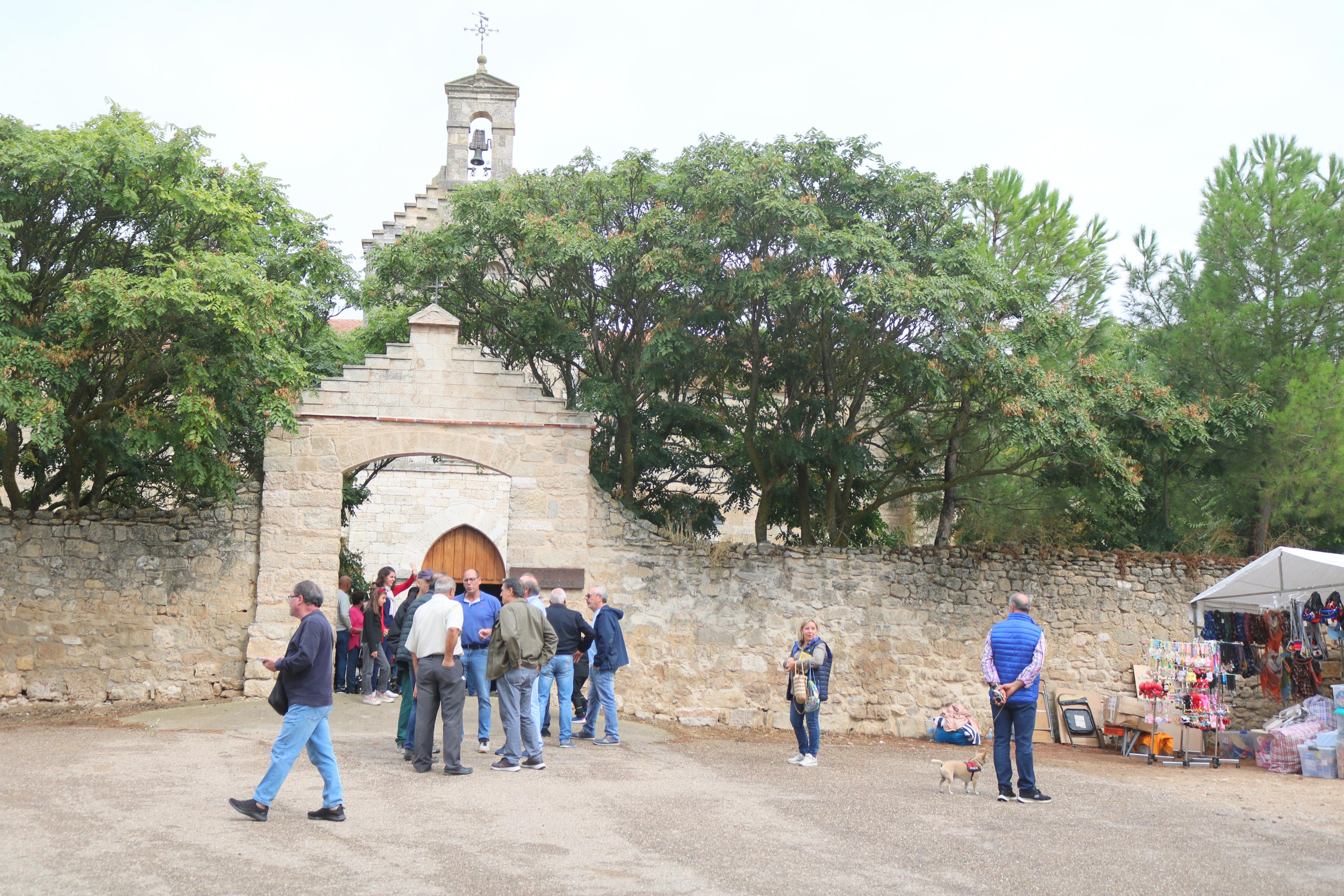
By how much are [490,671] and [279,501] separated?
17.5 feet

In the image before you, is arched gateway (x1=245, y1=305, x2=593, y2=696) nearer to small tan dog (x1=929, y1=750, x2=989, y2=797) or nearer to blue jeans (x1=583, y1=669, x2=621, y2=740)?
blue jeans (x1=583, y1=669, x2=621, y2=740)

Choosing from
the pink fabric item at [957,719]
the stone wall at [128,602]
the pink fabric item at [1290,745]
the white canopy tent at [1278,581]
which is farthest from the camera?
the pink fabric item at [957,719]

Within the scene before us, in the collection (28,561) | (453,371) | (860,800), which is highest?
(453,371)

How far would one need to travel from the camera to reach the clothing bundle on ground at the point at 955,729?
13.9 m

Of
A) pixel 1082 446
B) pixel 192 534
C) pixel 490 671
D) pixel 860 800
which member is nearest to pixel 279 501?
pixel 192 534

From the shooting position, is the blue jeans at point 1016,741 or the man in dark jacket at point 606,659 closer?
the blue jeans at point 1016,741

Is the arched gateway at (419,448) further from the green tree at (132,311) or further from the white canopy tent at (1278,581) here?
the white canopy tent at (1278,581)

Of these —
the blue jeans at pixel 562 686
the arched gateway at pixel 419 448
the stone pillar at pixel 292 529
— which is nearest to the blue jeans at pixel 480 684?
the blue jeans at pixel 562 686

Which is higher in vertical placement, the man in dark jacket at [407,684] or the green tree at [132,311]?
the green tree at [132,311]

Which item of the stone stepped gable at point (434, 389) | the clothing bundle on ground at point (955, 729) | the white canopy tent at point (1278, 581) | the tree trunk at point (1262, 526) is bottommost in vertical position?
the clothing bundle on ground at point (955, 729)

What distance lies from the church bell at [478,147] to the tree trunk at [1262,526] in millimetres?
17449

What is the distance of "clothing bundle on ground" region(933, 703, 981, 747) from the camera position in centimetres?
1391

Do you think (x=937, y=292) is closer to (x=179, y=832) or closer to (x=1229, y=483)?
(x=1229, y=483)

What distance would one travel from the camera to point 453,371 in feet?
43.8
